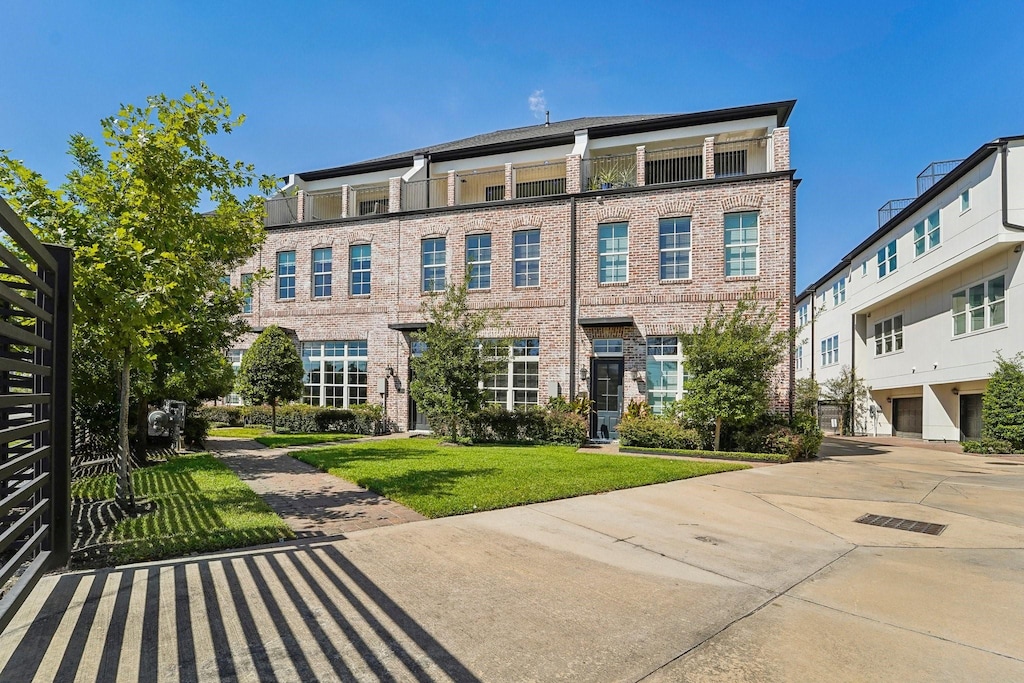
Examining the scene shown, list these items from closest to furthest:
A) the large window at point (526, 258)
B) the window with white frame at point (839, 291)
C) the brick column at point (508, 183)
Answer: the large window at point (526, 258) → the brick column at point (508, 183) → the window with white frame at point (839, 291)

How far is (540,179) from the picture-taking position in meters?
19.6

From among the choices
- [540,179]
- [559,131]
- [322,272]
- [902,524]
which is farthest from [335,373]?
[902,524]

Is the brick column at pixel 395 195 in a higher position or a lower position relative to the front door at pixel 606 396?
higher

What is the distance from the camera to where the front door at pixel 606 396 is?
632 inches

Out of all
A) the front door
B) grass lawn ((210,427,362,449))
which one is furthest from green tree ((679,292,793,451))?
grass lawn ((210,427,362,449))

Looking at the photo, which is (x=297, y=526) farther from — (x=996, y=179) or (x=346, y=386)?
(x=996, y=179)

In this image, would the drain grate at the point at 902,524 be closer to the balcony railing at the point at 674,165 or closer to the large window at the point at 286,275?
the balcony railing at the point at 674,165

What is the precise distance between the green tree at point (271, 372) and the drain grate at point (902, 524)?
15851 millimetres

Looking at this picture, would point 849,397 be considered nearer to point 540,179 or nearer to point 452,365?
point 540,179

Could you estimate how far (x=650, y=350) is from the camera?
15.9 meters

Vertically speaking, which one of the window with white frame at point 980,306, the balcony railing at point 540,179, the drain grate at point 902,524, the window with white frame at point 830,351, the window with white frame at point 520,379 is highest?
the balcony railing at point 540,179

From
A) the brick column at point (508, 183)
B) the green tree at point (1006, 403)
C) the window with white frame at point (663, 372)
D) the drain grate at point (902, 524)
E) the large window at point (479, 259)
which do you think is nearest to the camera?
the drain grate at point (902, 524)

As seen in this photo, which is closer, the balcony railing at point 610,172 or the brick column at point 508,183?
the balcony railing at point 610,172

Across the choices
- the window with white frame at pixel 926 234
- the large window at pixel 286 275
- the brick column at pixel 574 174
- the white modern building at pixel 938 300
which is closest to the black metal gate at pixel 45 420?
the white modern building at pixel 938 300
